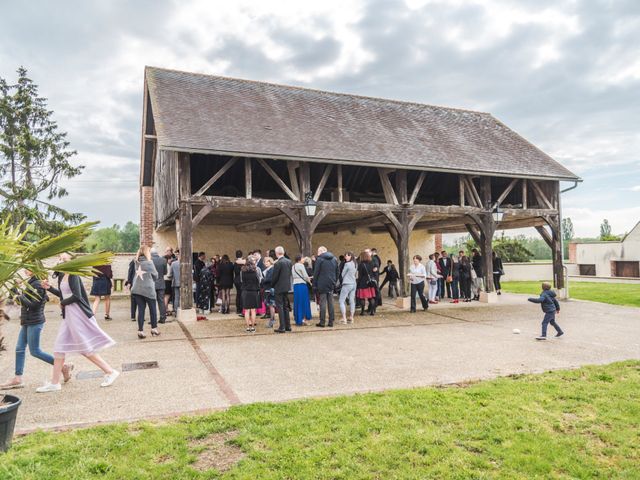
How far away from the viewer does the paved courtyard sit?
14.1 ft

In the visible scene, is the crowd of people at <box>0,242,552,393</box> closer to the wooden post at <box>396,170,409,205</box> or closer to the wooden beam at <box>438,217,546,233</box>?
the wooden post at <box>396,170,409,205</box>

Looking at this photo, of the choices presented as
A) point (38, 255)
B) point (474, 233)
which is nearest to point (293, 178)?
point (474, 233)

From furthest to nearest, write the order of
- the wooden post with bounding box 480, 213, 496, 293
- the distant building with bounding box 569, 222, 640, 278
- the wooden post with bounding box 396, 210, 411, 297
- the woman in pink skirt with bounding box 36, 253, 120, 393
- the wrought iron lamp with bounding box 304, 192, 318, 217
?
1. the distant building with bounding box 569, 222, 640, 278
2. the wooden post with bounding box 480, 213, 496, 293
3. the wooden post with bounding box 396, 210, 411, 297
4. the wrought iron lamp with bounding box 304, 192, 318, 217
5. the woman in pink skirt with bounding box 36, 253, 120, 393

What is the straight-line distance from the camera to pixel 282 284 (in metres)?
7.87

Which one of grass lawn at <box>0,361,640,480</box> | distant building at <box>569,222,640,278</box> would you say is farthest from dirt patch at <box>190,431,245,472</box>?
distant building at <box>569,222,640,278</box>

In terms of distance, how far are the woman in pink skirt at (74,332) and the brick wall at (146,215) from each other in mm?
12235

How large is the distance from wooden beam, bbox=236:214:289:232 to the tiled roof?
96.6 inches

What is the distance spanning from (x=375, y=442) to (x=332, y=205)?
7958mm

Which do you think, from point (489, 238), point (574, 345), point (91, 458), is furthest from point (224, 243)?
point (91, 458)

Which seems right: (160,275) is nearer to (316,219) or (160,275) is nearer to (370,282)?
(316,219)

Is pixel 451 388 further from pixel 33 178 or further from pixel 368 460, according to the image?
pixel 33 178

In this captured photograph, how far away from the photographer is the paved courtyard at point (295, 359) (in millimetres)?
4307

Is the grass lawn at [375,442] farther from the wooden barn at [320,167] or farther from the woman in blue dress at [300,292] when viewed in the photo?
the wooden barn at [320,167]

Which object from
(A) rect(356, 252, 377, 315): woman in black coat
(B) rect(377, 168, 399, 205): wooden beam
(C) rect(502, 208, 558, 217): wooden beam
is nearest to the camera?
(A) rect(356, 252, 377, 315): woman in black coat
